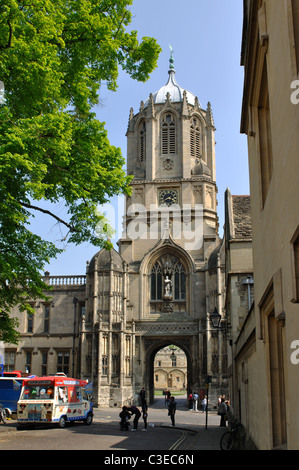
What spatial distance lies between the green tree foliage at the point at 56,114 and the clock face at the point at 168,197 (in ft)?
99.4

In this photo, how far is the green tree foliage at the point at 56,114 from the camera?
429 inches

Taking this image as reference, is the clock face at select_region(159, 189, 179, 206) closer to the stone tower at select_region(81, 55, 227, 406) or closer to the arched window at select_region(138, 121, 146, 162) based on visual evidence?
the stone tower at select_region(81, 55, 227, 406)

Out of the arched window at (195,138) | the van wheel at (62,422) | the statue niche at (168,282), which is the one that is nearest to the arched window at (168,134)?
the arched window at (195,138)

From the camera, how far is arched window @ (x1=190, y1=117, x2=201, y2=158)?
46750 millimetres

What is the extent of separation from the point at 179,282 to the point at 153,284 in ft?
7.05

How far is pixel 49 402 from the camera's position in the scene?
69.1 ft

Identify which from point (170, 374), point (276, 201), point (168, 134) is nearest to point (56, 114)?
point (276, 201)

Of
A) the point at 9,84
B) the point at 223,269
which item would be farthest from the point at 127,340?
the point at 9,84

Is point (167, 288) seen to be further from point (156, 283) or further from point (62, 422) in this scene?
point (62, 422)

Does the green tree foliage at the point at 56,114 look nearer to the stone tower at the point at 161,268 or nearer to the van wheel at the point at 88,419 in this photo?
the van wheel at the point at 88,419

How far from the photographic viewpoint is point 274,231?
6379 mm

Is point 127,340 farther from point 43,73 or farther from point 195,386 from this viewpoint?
point 43,73
